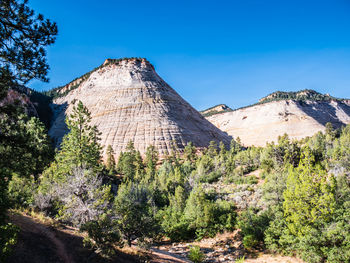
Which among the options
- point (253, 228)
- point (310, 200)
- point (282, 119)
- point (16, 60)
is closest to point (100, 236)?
point (16, 60)

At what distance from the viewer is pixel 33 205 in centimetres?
1594

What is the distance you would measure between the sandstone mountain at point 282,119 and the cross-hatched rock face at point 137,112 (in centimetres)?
3519

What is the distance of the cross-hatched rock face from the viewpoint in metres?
65.9

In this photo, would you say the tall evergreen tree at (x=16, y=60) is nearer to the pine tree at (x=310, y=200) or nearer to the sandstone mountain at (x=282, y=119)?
the pine tree at (x=310, y=200)

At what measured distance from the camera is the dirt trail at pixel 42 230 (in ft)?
32.9

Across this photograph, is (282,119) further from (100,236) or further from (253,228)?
(100,236)

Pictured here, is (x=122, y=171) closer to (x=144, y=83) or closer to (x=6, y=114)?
(x=6, y=114)

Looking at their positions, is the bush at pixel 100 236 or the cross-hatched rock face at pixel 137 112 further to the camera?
the cross-hatched rock face at pixel 137 112

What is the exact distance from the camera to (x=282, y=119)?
10731 cm

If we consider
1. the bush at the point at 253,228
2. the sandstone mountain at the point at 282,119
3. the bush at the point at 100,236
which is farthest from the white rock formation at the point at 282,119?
the bush at the point at 100,236

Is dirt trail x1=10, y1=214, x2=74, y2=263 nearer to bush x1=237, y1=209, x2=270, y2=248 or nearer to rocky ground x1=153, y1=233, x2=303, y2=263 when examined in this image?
rocky ground x1=153, y1=233, x2=303, y2=263

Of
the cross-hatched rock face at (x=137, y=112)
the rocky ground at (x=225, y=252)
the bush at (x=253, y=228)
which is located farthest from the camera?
the cross-hatched rock face at (x=137, y=112)

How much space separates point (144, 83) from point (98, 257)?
7849 cm

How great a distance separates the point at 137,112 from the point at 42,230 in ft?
210
